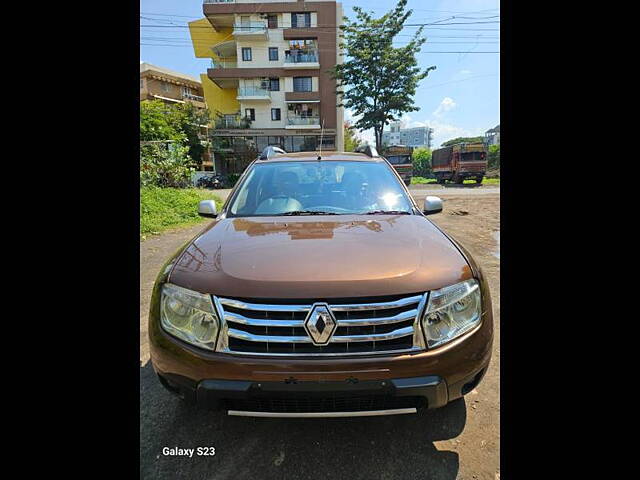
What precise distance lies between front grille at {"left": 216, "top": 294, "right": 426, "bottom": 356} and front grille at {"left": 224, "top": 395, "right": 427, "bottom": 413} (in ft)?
0.71

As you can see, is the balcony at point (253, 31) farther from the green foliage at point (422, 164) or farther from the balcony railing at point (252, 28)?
the green foliage at point (422, 164)

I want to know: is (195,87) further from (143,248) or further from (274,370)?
(274,370)

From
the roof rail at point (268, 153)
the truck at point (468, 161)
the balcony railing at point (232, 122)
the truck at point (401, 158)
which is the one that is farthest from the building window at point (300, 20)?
the roof rail at point (268, 153)

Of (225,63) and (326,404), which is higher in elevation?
(225,63)

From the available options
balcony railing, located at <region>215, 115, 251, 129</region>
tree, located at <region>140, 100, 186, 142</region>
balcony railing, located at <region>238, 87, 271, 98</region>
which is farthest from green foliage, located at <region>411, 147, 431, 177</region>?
tree, located at <region>140, 100, 186, 142</region>

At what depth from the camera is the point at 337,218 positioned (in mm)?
2266

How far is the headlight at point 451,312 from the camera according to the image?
4.83 feet

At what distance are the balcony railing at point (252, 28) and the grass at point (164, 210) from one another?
27328mm

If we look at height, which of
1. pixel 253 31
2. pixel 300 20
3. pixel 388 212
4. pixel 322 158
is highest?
pixel 300 20

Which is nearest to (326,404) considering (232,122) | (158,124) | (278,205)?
(278,205)

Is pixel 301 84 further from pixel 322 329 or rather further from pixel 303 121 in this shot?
pixel 322 329

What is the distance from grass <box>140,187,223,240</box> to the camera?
7938 millimetres

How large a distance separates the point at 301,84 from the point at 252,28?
658 cm

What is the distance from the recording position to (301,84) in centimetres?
3269
